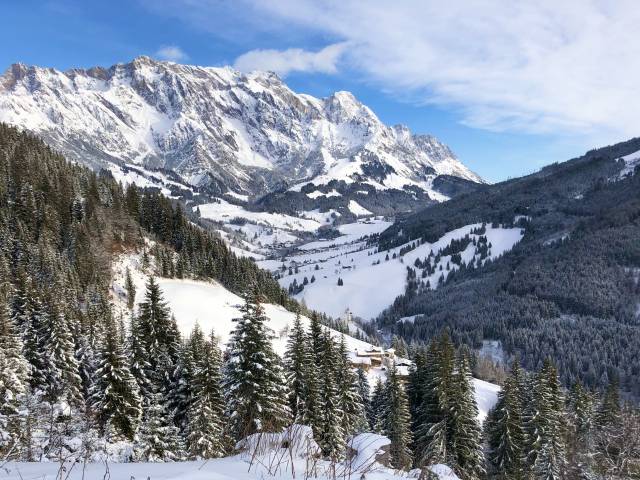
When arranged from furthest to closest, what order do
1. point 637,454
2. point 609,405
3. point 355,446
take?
point 609,405, point 355,446, point 637,454

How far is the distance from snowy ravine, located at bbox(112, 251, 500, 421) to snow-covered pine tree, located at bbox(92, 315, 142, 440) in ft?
111

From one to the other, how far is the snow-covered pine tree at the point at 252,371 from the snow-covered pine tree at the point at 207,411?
167 cm

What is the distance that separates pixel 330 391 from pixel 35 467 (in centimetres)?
2835

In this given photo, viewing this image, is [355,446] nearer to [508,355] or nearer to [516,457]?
[516,457]

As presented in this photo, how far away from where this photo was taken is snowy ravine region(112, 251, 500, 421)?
69875 mm

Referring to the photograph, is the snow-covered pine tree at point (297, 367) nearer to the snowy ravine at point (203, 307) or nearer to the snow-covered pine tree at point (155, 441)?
the snow-covered pine tree at point (155, 441)

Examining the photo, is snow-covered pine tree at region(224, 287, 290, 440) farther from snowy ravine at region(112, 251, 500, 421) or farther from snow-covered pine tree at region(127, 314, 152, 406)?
snowy ravine at region(112, 251, 500, 421)

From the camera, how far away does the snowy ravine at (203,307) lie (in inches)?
2751

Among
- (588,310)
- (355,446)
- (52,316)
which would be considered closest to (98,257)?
(52,316)

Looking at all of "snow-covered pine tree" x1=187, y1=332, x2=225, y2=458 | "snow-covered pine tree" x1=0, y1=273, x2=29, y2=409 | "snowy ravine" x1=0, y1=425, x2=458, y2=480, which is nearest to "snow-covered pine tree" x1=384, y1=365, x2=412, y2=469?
"snow-covered pine tree" x1=187, y1=332, x2=225, y2=458

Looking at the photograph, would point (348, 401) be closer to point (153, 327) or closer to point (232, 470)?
point (153, 327)

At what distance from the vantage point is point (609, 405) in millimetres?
53125

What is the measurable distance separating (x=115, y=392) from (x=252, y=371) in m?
10.5

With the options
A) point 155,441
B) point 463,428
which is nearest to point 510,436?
point 463,428
